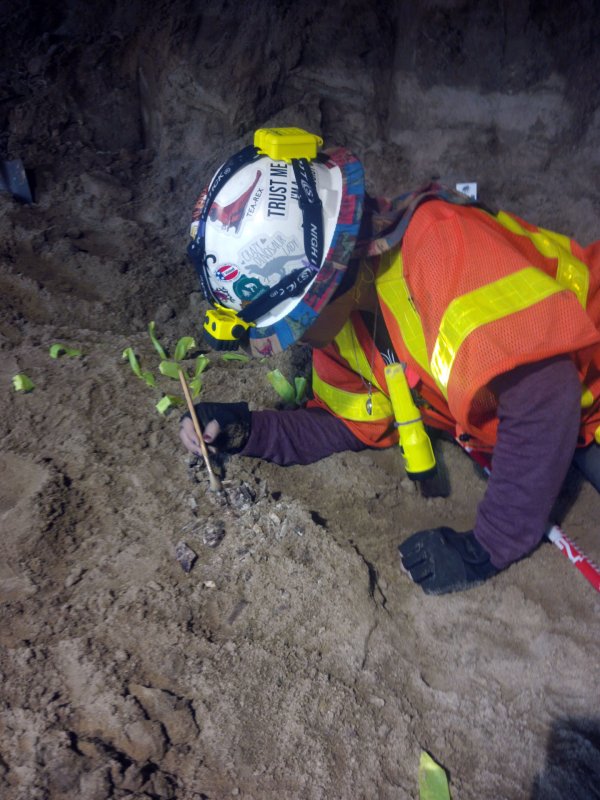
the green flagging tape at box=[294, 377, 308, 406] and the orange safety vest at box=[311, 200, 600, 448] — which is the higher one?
the orange safety vest at box=[311, 200, 600, 448]

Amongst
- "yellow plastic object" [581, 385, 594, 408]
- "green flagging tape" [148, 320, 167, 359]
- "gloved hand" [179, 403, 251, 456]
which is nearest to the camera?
"yellow plastic object" [581, 385, 594, 408]

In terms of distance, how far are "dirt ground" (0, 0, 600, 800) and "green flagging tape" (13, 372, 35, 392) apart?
0.04 metres

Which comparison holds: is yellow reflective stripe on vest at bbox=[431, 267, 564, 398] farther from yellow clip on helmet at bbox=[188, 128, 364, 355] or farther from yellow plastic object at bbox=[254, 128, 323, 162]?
yellow plastic object at bbox=[254, 128, 323, 162]

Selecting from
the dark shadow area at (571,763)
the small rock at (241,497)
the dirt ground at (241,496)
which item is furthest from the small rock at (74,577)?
the dark shadow area at (571,763)

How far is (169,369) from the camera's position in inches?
120

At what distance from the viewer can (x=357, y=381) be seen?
2803mm

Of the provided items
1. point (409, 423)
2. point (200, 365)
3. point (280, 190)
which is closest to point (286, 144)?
point (280, 190)

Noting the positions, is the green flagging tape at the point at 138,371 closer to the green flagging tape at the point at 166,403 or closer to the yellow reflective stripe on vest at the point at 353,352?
the green flagging tape at the point at 166,403

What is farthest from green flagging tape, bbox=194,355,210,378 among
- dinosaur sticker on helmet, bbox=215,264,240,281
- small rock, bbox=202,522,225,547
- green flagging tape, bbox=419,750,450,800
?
green flagging tape, bbox=419,750,450,800

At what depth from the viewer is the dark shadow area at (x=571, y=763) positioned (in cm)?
169

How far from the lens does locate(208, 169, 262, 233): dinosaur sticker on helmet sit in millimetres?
1994

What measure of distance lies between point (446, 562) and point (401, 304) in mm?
878

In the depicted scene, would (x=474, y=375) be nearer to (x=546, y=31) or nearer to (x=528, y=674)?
(x=528, y=674)

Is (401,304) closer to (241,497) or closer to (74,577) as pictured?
(241,497)
